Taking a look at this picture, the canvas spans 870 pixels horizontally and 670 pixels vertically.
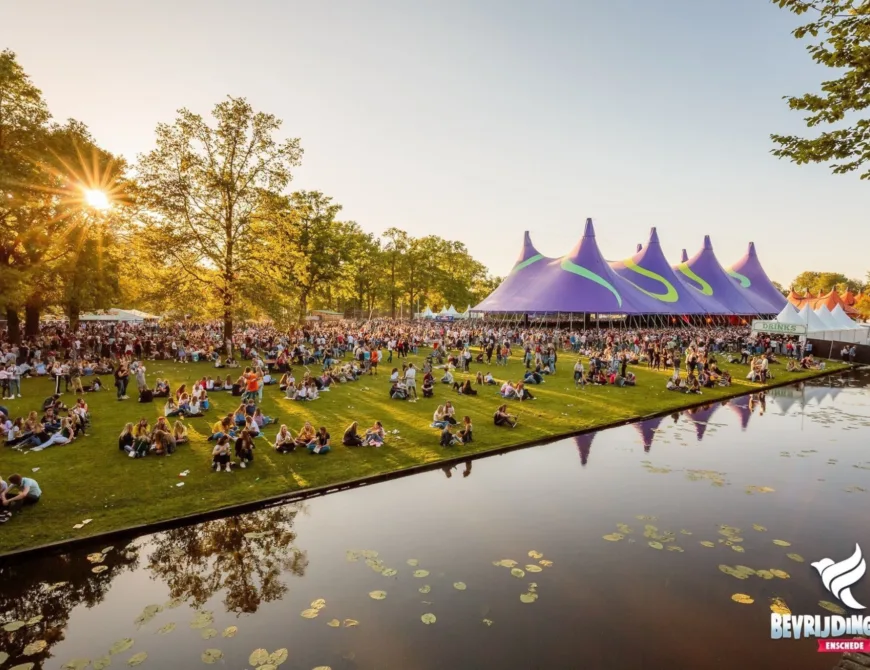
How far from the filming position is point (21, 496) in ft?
27.1

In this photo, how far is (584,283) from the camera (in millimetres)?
43406

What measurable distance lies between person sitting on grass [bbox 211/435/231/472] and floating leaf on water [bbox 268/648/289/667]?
5.72 meters

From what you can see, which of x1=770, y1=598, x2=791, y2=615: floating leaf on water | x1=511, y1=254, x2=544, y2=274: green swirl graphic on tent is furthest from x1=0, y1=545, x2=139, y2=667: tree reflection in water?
x1=511, y1=254, x2=544, y2=274: green swirl graphic on tent

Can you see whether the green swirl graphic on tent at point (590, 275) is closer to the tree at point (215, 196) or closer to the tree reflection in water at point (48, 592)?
the tree at point (215, 196)

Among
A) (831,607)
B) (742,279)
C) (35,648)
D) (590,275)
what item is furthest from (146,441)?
(742,279)

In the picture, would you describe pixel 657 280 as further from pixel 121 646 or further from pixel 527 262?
pixel 121 646

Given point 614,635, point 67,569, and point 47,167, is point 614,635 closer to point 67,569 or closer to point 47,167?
point 67,569

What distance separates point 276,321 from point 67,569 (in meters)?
17.4

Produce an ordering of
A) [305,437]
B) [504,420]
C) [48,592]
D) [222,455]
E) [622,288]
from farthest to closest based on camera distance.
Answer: [622,288]
[504,420]
[305,437]
[222,455]
[48,592]

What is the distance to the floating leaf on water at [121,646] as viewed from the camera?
5.35 meters

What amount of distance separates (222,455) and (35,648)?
5000 millimetres

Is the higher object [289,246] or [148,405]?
→ [289,246]

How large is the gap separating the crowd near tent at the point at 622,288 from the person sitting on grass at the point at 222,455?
115ft

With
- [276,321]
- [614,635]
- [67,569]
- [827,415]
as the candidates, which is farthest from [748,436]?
[276,321]
